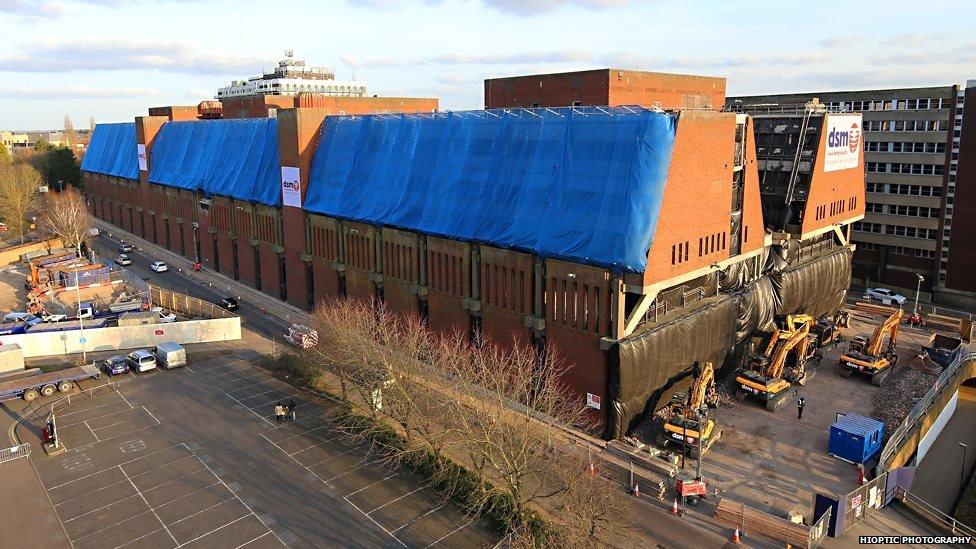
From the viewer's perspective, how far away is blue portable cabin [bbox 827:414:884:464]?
108 feet

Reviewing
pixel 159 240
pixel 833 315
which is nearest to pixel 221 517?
pixel 833 315

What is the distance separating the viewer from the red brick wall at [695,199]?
35.3 meters

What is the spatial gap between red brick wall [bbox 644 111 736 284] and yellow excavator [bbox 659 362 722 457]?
6583 mm

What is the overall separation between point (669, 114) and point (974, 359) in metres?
30.2

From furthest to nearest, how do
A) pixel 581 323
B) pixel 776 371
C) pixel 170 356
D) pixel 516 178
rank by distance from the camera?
pixel 170 356 → pixel 516 178 → pixel 776 371 → pixel 581 323

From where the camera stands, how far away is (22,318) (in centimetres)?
5662

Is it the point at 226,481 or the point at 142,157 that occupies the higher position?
the point at 142,157

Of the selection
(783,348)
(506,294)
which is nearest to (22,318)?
(506,294)

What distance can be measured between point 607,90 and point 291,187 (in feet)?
95.9

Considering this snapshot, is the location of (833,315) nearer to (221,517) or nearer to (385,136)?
(385,136)

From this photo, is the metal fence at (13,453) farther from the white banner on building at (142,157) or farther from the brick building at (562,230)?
the white banner on building at (142,157)

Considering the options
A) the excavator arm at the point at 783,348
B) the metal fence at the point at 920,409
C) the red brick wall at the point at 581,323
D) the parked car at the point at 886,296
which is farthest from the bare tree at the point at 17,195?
the parked car at the point at 886,296

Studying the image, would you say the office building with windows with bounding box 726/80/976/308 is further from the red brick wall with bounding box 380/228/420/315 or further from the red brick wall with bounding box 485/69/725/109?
the red brick wall with bounding box 380/228/420/315

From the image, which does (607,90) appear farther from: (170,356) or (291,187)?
(170,356)
